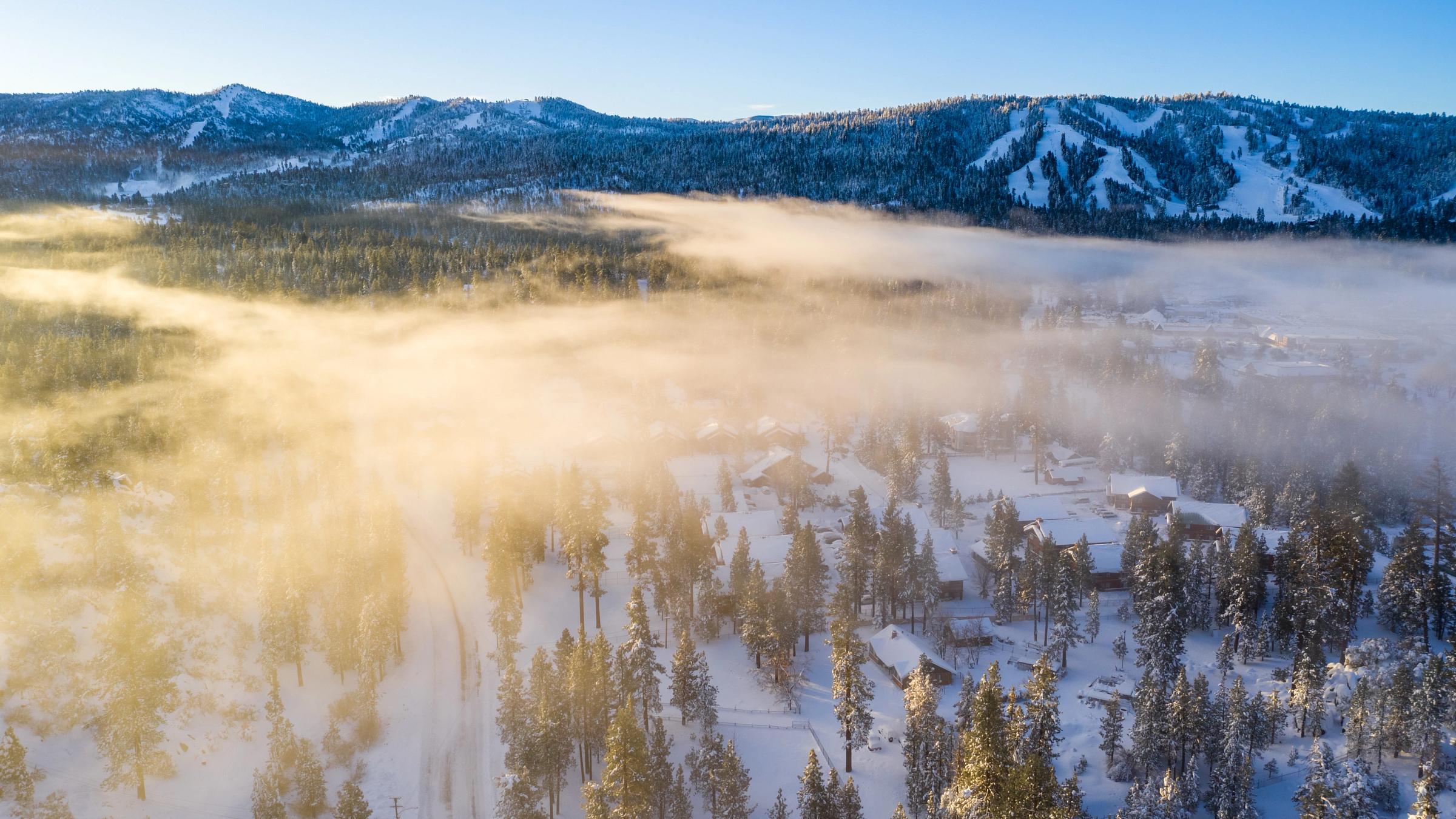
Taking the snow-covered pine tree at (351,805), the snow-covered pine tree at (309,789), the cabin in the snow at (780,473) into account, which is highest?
the cabin in the snow at (780,473)

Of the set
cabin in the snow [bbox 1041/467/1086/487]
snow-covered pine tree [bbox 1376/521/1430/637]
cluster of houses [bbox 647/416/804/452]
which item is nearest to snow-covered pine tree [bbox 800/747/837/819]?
snow-covered pine tree [bbox 1376/521/1430/637]

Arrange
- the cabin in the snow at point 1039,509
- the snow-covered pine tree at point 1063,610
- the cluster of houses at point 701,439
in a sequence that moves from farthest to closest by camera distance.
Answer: the cluster of houses at point 701,439 < the cabin in the snow at point 1039,509 < the snow-covered pine tree at point 1063,610

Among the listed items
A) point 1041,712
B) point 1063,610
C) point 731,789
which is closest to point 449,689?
point 731,789

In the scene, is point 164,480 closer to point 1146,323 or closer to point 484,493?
point 484,493

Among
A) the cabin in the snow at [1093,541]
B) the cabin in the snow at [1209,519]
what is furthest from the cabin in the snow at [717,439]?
the cabin in the snow at [1209,519]

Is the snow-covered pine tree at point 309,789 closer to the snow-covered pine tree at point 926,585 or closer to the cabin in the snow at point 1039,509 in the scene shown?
the snow-covered pine tree at point 926,585

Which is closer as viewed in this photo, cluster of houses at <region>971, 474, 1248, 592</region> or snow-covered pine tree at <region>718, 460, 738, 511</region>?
cluster of houses at <region>971, 474, 1248, 592</region>

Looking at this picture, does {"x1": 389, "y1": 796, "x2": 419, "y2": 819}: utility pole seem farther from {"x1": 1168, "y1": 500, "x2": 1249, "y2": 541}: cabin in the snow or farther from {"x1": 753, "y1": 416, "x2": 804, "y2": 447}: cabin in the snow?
{"x1": 1168, "y1": 500, "x2": 1249, "y2": 541}: cabin in the snow
